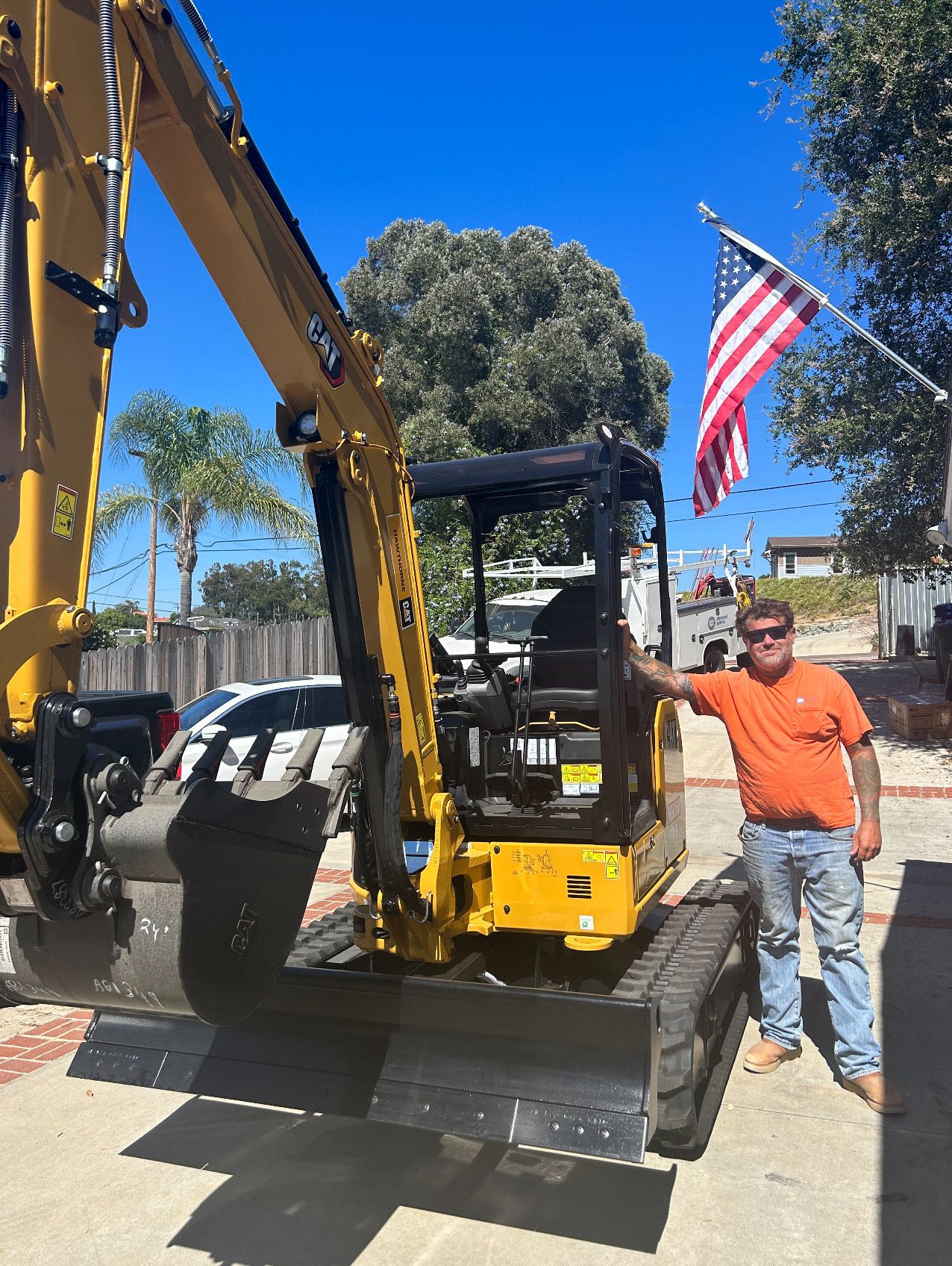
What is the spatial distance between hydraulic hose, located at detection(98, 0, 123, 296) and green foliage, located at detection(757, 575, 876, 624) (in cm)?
3844

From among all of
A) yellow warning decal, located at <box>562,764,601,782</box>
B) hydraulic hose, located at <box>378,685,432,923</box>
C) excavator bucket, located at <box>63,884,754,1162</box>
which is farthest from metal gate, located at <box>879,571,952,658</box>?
hydraulic hose, located at <box>378,685,432,923</box>

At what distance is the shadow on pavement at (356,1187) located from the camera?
3445 millimetres

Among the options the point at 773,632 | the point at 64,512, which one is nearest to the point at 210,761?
the point at 64,512

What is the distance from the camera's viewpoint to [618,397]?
22641 millimetres

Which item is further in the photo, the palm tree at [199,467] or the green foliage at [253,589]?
the green foliage at [253,589]

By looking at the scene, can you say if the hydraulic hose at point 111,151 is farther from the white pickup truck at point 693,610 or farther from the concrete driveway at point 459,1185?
the white pickup truck at point 693,610

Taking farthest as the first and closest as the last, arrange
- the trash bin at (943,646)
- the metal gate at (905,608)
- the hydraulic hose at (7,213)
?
1. the metal gate at (905,608)
2. the trash bin at (943,646)
3. the hydraulic hose at (7,213)

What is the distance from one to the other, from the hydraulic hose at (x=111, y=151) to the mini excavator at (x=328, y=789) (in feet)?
0.03

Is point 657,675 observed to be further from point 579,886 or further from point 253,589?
Answer: point 253,589

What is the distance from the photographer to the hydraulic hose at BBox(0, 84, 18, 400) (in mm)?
2430

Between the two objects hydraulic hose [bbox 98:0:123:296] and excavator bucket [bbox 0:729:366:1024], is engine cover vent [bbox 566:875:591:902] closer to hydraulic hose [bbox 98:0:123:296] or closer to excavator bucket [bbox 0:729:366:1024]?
excavator bucket [bbox 0:729:366:1024]

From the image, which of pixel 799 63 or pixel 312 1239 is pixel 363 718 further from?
pixel 799 63

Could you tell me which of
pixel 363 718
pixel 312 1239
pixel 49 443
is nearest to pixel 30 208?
pixel 49 443

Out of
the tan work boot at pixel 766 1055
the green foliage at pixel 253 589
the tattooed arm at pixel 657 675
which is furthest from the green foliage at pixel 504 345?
the green foliage at pixel 253 589
